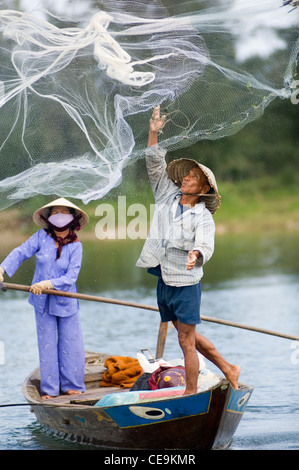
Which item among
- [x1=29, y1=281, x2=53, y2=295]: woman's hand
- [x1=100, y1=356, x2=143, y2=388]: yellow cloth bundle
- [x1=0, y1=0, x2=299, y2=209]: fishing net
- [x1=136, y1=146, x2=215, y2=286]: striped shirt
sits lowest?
[x1=100, y1=356, x2=143, y2=388]: yellow cloth bundle

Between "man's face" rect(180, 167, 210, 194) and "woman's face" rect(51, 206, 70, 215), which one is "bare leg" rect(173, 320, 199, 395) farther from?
"woman's face" rect(51, 206, 70, 215)

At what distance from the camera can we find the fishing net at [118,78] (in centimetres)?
615

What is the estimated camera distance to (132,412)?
5.64m

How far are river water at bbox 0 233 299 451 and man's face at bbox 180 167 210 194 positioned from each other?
6.05 feet

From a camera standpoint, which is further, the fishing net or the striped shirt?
the fishing net

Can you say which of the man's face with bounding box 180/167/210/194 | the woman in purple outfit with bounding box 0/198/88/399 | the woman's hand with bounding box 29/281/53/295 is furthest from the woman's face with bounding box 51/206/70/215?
the man's face with bounding box 180/167/210/194

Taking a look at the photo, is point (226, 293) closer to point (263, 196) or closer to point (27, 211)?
point (27, 211)

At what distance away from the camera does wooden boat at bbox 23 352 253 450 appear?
5496mm

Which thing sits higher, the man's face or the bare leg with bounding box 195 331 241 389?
the man's face

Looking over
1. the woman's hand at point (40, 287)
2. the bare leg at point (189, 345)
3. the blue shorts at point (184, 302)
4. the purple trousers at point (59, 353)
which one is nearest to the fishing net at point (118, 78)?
the woman's hand at point (40, 287)

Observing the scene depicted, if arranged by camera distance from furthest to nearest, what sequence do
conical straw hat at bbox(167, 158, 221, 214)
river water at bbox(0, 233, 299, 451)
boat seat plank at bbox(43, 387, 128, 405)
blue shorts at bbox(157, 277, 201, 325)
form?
1. river water at bbox(0, 233, 299, 451)
2. boat seat plank at bbox(43, 387, 128, 405)
3. conical straw hat at bbox(167, 158, 221, 214)
4. blue shorts at bbox(157, 277, 201, 325)

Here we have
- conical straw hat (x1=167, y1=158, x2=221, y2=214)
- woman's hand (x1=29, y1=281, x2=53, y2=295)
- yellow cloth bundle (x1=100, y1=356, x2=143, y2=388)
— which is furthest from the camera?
yellow cloth bundle (x1=100, y1=356, x2=143, y2=388)

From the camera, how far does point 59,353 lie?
21.5 feet
